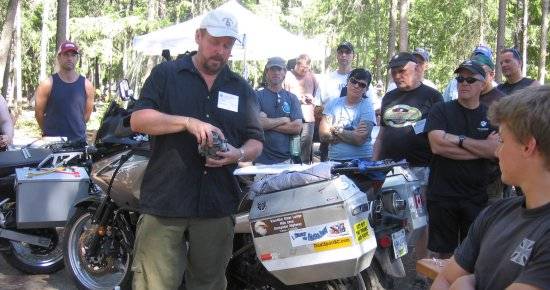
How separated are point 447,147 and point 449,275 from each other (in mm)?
2395

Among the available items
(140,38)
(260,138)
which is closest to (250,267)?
(260,138)

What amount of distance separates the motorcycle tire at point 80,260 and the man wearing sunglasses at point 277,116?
1.98 m

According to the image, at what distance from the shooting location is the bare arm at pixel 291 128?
6.45 metres

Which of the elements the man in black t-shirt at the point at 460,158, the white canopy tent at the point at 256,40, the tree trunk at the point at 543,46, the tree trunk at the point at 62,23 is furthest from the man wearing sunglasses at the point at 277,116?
the tree trunk at the point at 543,46

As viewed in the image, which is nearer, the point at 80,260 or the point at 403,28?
the point at 80,260

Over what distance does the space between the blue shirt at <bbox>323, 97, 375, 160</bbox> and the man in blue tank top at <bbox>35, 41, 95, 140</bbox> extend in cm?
269

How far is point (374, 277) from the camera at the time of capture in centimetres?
402

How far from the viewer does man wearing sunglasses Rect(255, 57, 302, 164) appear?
6457 mm

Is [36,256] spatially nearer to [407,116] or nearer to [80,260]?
[80,260]

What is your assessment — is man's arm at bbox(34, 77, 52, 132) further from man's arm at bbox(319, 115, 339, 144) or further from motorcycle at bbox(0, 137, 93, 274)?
man's arm at bbox(319, 115, 339, 144)

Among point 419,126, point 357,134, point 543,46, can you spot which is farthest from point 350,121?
point 543,46

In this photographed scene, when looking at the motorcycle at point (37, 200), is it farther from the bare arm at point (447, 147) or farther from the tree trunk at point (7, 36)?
the tree trunk at point (7, 36)

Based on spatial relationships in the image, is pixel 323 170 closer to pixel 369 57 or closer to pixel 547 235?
pixel 547 235

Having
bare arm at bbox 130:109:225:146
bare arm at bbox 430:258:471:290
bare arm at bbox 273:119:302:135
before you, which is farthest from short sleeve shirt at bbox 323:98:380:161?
bare arm at bbox 430:258:471:290
